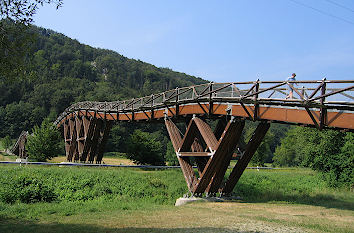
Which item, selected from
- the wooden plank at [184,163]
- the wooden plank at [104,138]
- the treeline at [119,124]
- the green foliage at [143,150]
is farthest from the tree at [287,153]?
the wooden plank at [184,163]

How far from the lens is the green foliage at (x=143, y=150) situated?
131ft

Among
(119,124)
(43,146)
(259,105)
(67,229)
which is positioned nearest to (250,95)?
(259,105)

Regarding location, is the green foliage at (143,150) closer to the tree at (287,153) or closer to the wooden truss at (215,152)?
the wooden truss at (215,152)

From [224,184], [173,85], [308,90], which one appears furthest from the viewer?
[173,85]

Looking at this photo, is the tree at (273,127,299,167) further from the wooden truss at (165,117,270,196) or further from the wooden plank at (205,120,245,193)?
the wooden plank at (205,120,245,193)

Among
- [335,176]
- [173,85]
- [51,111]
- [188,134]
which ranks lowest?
[335,176]

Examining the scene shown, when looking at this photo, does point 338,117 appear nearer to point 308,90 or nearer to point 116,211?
point 308,90

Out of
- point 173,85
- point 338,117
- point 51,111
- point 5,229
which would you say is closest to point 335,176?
point 338,117

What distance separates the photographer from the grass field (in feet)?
39.8

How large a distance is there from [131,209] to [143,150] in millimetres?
23337

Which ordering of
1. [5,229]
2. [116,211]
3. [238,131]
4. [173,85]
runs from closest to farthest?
[5,229] < [116,211] < [238,131] < [173,85]

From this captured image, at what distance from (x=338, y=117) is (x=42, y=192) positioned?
49.8 feet

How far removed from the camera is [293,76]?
16000 mm

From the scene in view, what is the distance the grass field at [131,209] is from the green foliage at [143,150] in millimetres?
11609
